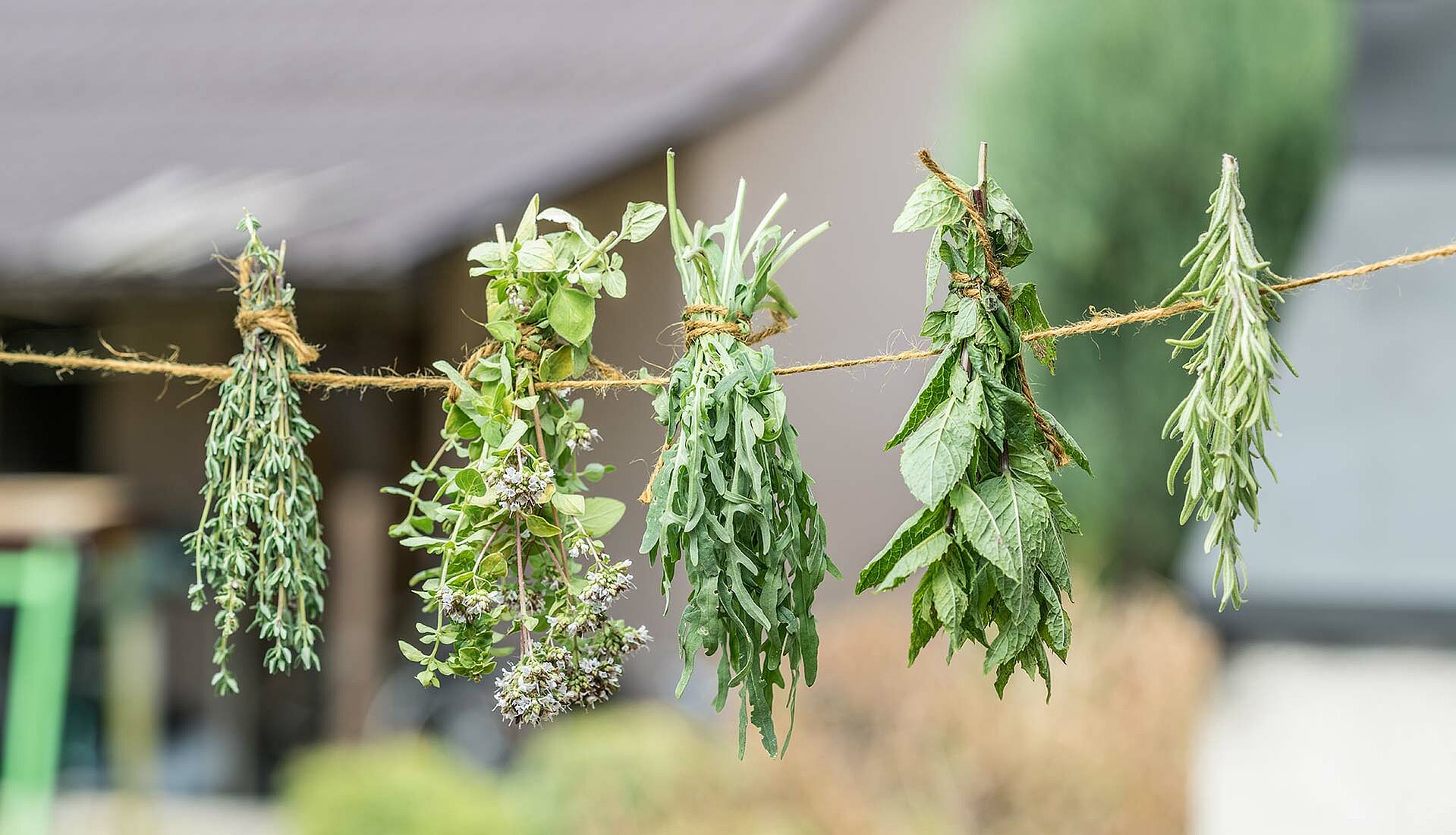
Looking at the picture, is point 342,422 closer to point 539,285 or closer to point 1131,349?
point 1131,349

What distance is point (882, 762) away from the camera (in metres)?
2.57

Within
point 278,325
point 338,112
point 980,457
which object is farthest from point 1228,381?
point 338,112

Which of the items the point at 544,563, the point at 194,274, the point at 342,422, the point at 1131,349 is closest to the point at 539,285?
the point at 544,563

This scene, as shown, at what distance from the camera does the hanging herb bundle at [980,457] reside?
82 centimetres

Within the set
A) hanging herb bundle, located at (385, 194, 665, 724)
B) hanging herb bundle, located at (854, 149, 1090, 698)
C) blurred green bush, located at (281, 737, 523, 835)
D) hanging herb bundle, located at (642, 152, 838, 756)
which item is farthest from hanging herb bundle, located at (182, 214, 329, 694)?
blurred green bush, located at (281, 737, 523, 835)

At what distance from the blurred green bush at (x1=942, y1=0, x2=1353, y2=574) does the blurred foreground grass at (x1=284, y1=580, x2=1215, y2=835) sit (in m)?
0.68

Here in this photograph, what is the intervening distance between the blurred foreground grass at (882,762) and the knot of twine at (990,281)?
1.75m

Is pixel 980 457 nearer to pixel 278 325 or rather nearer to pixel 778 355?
pixel 278 325

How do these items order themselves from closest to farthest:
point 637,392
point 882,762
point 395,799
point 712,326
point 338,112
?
point 712,326, point 882,762, point 395,799, point 338,112, point 637,392

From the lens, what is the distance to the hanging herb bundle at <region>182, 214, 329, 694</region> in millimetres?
977

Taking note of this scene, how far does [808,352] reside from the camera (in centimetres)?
390

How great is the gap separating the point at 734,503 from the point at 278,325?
0.42 metres

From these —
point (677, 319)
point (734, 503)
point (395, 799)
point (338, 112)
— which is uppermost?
point (338, 112)

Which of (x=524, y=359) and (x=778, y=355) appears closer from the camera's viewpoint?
(x=524, y=359)
